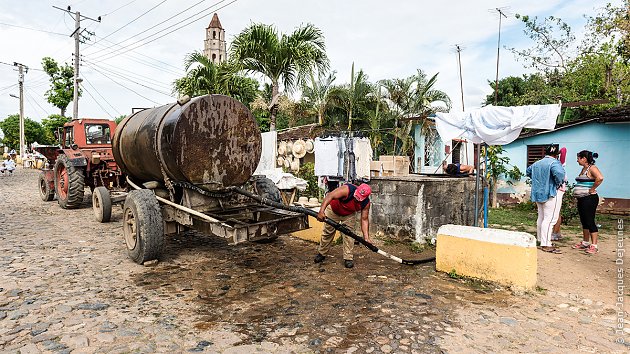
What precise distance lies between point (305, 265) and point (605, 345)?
11.6 ft

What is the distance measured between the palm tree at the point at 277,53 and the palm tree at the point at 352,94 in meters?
Answer: 3.46

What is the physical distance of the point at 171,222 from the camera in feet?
20.1

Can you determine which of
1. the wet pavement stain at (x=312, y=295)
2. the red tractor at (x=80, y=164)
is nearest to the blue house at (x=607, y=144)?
the wet pavement stain at (x=312, y=295)

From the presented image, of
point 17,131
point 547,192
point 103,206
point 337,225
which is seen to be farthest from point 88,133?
point 17,131

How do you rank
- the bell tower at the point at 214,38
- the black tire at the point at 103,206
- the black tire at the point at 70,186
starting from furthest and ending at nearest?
the bell tower at the point at 214,38, the black tire at the point at 70,186, the black tire at the point at 103,206

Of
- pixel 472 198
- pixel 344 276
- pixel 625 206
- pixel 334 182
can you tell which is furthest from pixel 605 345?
pixel 625 206

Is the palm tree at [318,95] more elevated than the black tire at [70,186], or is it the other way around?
the palm tree at [318,95]

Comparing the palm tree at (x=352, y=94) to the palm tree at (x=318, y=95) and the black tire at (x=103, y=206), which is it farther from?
the black tire at (x=103, y=206)

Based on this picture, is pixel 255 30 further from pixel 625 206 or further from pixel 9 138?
pixel 9 138

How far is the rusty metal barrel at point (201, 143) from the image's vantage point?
5.46 m

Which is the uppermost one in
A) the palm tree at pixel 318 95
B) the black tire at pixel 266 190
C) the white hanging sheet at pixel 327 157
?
the palm tree at pixel 318 95

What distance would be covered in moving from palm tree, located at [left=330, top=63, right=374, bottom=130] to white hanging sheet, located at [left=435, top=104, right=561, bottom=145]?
35.8 feet

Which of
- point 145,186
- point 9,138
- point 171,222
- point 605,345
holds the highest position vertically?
point 9,138

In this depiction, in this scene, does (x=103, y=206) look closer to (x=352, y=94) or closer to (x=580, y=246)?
(x=580, y=246)
